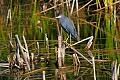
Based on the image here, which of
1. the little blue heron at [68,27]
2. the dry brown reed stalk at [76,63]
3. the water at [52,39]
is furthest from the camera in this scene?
the little blue heron at [68,27]

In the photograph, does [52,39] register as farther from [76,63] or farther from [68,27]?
[76,63]

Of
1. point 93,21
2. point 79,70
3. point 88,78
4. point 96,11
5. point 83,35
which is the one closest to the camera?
point 88,78

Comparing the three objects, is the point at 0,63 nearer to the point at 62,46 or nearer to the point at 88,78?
the point at 62,46

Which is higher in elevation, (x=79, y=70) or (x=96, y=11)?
(x=96, y=11)

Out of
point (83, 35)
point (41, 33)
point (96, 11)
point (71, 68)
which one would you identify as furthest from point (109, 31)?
point (71, 68)

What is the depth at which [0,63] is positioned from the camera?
320 inches

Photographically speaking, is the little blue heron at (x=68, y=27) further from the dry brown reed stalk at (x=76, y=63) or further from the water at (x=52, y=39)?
the dry brown reed stalk at (x=76, y=63)

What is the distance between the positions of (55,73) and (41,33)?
4090mm

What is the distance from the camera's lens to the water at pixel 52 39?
7.66 metres

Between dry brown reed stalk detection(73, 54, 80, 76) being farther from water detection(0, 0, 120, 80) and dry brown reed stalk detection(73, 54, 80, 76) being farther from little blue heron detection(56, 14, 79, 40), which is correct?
little blue heron detection(56, 14, 79, 40)

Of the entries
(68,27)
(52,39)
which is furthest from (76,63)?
(52,39)

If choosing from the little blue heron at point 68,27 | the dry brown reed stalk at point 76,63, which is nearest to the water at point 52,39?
the dry brown reed stalk at point 76,63

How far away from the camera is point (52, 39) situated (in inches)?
423

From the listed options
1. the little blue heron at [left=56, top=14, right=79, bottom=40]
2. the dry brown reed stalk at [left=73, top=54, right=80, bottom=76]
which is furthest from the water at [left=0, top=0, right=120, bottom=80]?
the little blue heron at [left=56, top=14, right=79, bottom=40]
